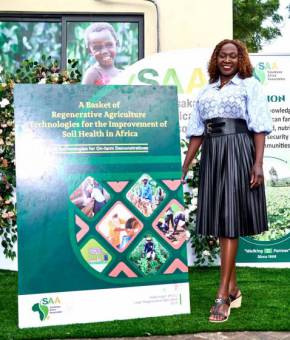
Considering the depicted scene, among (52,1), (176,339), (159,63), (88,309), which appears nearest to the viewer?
(176,339)

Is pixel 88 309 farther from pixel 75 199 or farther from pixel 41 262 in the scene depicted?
pixel 75 199

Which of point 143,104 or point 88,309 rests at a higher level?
point 143,104

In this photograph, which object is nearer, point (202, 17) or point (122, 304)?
point (122, 304)

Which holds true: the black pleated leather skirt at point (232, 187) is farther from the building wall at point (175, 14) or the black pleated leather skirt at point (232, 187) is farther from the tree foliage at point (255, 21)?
the tree foliage at point (255, 21)

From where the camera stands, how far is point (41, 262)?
3156 mm

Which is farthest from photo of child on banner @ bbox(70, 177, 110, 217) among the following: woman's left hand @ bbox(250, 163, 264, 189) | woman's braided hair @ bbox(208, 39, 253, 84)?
woman's braided hair @ bbox(208, 39, 253, 84)

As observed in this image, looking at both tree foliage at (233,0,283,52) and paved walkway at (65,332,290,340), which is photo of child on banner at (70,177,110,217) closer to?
paved walkway at (65,332,290,340)

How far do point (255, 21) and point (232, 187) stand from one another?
50.5 feet

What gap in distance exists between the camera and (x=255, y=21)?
17625 millimetres

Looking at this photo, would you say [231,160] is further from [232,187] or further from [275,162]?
[275,162]

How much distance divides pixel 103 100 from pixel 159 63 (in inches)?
71.7

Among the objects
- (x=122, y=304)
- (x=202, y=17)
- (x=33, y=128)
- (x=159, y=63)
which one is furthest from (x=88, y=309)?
(x=202, y=17)

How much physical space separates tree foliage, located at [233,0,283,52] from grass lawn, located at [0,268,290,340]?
44.0 ft

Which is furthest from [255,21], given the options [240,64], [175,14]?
[240,64]
